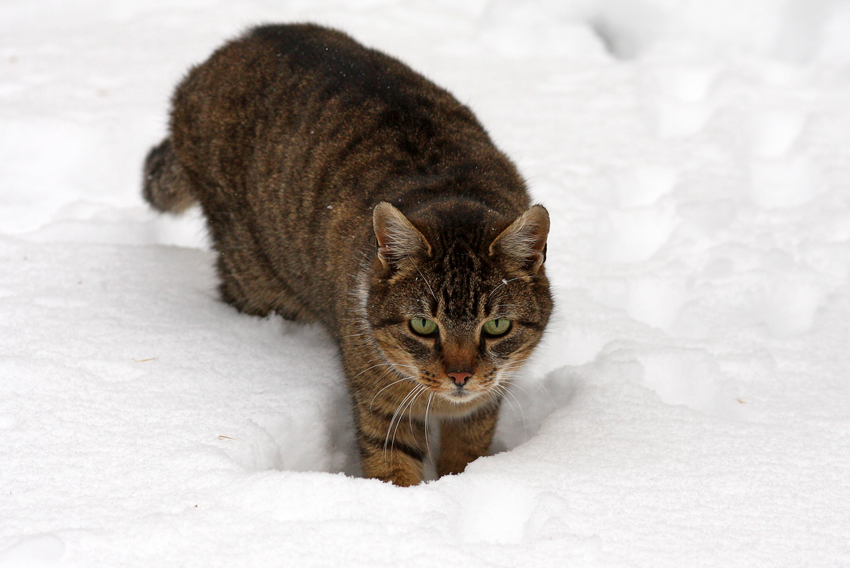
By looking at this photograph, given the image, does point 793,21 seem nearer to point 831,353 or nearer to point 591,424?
point 831,353

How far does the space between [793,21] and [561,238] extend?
3068 millimetres

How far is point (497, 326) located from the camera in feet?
9.29

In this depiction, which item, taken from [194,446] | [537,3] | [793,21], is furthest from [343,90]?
[793,21]

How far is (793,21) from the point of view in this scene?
5.98 metres

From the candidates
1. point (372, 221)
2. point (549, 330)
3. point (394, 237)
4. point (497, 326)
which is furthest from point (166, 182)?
point (497, 326)

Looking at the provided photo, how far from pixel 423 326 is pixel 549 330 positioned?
3.20 ft

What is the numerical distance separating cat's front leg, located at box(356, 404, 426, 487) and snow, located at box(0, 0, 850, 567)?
23 cm

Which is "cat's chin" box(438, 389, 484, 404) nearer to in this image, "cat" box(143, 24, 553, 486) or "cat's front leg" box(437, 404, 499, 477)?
"cat" box(143, 24, 553, 486)

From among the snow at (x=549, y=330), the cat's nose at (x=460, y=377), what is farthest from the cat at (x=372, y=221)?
the snow at (x=549, y=330)

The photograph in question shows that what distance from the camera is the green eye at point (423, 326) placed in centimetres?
281

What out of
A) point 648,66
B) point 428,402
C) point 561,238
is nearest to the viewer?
point 428,402

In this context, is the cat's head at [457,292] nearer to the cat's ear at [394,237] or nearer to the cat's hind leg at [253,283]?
the cat's ear at [394,237]

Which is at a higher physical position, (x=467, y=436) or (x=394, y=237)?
(x=394, y=237)

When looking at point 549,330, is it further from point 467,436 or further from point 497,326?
point 497,326
